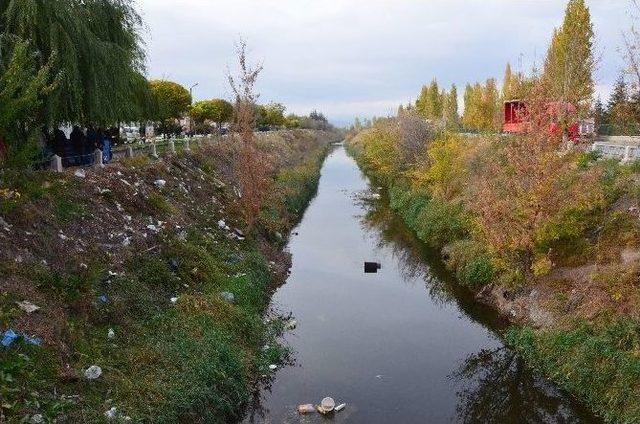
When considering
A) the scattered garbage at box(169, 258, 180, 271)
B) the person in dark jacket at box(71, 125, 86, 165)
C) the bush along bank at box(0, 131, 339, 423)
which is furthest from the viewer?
the person in dark jacket at box(71, 125, 86, 165)

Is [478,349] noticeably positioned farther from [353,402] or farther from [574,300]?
[353,402]

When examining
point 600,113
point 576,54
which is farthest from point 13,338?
point 600,113

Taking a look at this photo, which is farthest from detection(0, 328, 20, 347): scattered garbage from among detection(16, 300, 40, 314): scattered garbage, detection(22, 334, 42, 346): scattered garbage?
detection(16, 300, 40, 314): scattered garbage

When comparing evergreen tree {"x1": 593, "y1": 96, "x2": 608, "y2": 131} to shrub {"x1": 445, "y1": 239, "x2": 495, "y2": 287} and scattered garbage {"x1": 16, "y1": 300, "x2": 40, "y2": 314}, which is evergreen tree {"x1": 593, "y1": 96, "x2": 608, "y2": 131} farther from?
scattered garbage {"x1": 16, "y1": 300, "x2": 40, "y2": 314}

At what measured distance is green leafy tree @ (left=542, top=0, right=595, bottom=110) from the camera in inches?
1361

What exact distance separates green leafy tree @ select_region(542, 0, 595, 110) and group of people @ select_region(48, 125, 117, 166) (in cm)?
2858

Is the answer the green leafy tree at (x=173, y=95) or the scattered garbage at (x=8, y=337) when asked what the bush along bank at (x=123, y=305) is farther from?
the green leafy tree at (x=173, y=95)

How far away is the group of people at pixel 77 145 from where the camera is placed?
17.5 m

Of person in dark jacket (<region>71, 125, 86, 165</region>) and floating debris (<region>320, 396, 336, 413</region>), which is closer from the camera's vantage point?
floating debris (<region>320, 396, 336, 413</region>)

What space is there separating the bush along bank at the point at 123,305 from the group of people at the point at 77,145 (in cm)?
90

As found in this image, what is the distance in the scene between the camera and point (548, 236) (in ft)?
50.4

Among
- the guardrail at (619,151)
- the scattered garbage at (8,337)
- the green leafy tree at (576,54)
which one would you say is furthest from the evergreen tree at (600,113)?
the scattered garbage at (8,337)

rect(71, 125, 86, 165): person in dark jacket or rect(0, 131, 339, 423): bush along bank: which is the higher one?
rect(71, 125, 86, 165): person in dark jacket

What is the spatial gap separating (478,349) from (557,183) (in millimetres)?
5405
